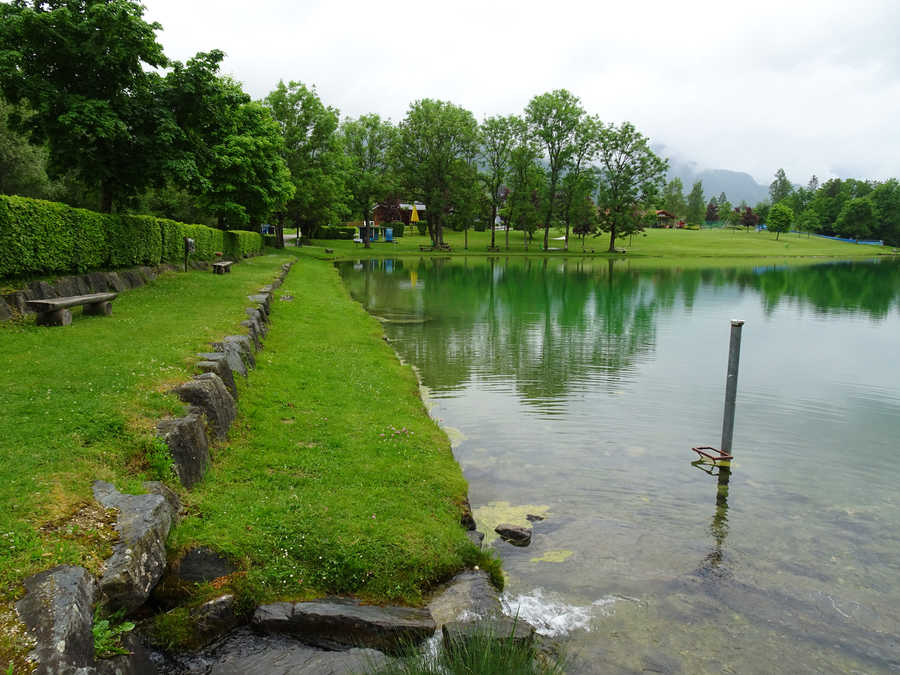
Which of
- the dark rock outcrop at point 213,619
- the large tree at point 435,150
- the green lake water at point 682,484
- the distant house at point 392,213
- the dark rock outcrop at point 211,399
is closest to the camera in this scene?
the dark rock outcrop at point 213,619

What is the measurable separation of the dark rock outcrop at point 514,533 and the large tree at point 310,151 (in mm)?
50878

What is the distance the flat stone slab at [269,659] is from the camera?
4.39 meters

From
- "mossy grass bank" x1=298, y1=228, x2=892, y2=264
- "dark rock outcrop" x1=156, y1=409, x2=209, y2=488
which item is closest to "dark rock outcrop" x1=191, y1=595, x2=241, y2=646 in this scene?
"dark rock outcrop" x1=156, y1=409, x2=209, y2=488

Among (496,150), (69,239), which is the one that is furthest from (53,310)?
(496,150)

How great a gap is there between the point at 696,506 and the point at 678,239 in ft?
350

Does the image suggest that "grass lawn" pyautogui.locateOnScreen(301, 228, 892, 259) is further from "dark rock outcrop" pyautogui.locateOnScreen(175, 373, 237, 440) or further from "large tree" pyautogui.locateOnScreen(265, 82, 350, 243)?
"dark rock outcrop" pyautogui.locateOnScreen(175, 373, 237, 440)

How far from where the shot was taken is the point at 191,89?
57.3 ft

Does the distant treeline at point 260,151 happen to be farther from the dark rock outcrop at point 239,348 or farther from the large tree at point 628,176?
the dark rock outcrop at point 239,348

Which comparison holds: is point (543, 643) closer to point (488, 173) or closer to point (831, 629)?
point (831, 629)

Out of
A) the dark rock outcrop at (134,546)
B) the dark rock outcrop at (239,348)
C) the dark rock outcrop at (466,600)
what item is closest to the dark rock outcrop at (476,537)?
the dark rock outcrop at (466,600)

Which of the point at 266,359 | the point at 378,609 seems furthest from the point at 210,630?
the point at 266,359

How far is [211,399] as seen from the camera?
7582mm

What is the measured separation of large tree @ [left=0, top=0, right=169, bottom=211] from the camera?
51.3 ft

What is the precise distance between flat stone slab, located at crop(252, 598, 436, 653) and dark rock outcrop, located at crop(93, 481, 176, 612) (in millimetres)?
965
